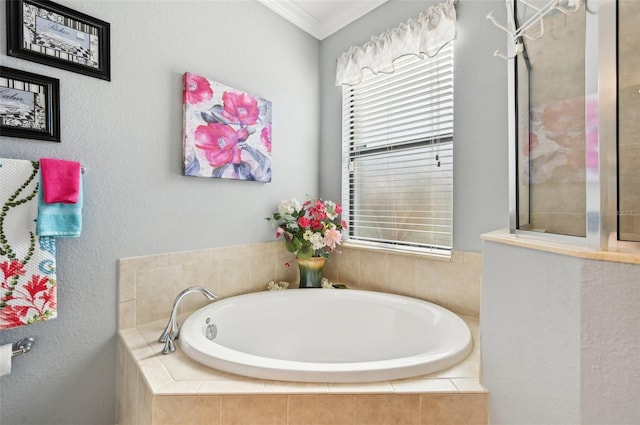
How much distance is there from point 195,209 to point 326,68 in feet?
5.30

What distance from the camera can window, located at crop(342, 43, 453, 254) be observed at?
1811mm

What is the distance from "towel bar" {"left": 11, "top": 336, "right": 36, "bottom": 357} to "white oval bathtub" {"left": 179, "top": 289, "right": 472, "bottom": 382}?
1.87 feet

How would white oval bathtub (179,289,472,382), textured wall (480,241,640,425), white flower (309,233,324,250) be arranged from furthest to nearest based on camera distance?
white flower (309,233,324,250) < white oval bathtub (179,289,472,382) < textured wall (480,241,640,425)

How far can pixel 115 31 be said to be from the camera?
1.41m

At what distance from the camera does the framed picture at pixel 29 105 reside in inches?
44.6

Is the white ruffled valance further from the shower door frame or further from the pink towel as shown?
the pink towel

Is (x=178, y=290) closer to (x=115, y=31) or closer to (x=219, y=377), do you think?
(x=219, y=377)

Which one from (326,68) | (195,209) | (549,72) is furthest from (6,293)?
(326,68)

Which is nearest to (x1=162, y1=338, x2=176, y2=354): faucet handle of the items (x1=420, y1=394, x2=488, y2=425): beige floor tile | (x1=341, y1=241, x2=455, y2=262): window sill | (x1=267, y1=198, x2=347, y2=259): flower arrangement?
(x1=267, y1=198, x2=347, y2=259): flower arrangement

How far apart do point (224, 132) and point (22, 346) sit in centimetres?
137

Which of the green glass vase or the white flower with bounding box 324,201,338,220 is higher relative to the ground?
the white flower with bounding box 324,201,338,220

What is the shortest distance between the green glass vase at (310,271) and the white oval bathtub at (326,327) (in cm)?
14

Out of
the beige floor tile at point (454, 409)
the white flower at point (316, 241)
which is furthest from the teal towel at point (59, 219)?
the beige floor tile at point (454, 409)

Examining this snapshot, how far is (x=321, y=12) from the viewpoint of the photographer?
2.24 metres
